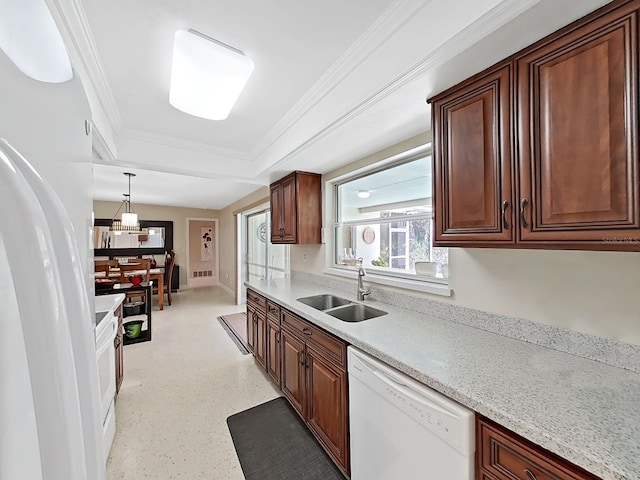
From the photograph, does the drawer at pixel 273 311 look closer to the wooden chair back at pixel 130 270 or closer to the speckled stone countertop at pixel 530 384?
the speckled stone countertop at pixel 530 384

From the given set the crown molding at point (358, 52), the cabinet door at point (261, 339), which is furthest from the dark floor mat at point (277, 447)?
the crown molding at point (358, 52)

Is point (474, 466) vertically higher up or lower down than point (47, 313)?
lower down

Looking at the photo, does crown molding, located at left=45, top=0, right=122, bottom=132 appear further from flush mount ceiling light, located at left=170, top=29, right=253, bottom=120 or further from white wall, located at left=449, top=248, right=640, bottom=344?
white wall, located at left=449, top=248, right=640, bottom=344

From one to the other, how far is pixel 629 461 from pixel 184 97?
234 cm

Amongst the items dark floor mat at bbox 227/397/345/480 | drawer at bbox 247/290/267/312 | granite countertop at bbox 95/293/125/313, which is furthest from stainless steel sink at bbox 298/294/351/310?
granite countertop at bbox 95/293/125/313

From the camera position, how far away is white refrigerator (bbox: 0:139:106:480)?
0.24 m

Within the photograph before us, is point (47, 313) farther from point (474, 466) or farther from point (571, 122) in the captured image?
point (571, 122)

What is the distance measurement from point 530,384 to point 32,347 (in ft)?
4.36

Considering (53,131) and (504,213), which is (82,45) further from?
(504,213)

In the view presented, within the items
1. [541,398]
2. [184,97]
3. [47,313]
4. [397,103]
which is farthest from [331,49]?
[541,398]

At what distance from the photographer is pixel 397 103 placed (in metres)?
1.48

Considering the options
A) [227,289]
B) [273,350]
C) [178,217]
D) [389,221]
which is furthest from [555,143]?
[178,217]

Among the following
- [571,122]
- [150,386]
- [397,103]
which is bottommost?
[150,386]

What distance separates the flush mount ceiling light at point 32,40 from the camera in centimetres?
33
